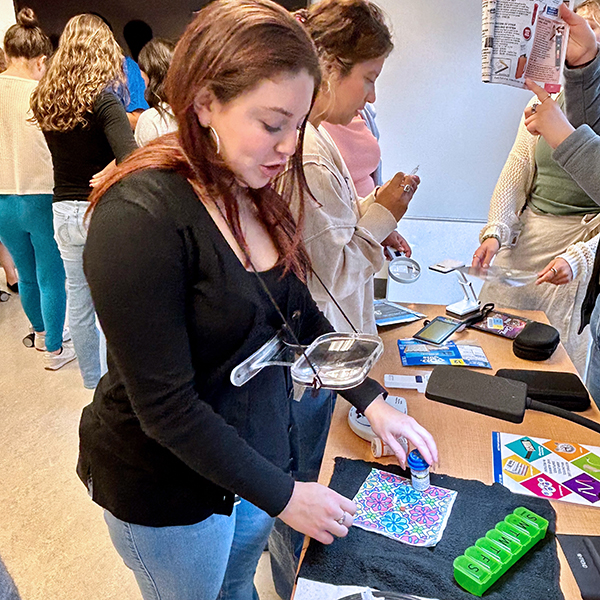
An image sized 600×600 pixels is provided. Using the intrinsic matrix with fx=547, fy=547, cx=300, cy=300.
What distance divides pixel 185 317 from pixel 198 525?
0.34 meters

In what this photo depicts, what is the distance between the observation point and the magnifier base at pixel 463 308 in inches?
60.9

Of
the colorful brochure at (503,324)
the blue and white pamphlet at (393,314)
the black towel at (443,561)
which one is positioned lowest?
the blue and white pamphlet at (393,314)

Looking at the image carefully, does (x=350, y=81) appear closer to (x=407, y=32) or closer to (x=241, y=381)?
(x=241, y=381)

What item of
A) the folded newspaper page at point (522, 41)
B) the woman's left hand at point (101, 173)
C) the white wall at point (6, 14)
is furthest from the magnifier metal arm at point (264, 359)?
the white wall at point (6, 14)

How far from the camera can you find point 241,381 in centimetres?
74

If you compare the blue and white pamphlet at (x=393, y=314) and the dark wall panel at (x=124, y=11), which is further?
the dark wall panel at (x=124, y=11)

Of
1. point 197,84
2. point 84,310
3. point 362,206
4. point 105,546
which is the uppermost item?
point 197,84

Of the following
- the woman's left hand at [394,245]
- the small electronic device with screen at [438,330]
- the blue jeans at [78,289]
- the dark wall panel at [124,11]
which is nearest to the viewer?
the small electronic device with screen at [438,330]

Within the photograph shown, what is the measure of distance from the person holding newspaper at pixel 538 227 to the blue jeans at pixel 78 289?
5.04ft

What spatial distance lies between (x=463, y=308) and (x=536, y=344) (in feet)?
0.88

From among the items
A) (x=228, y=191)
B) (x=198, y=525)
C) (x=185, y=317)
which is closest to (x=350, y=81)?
(x=228, y=191)

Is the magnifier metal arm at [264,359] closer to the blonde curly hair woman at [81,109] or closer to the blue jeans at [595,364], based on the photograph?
the blue jeans at [595,364]

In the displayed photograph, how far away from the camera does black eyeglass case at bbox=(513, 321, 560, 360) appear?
1333mm

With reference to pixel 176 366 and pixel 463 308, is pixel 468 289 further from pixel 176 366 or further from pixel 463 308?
pixel 176 366
